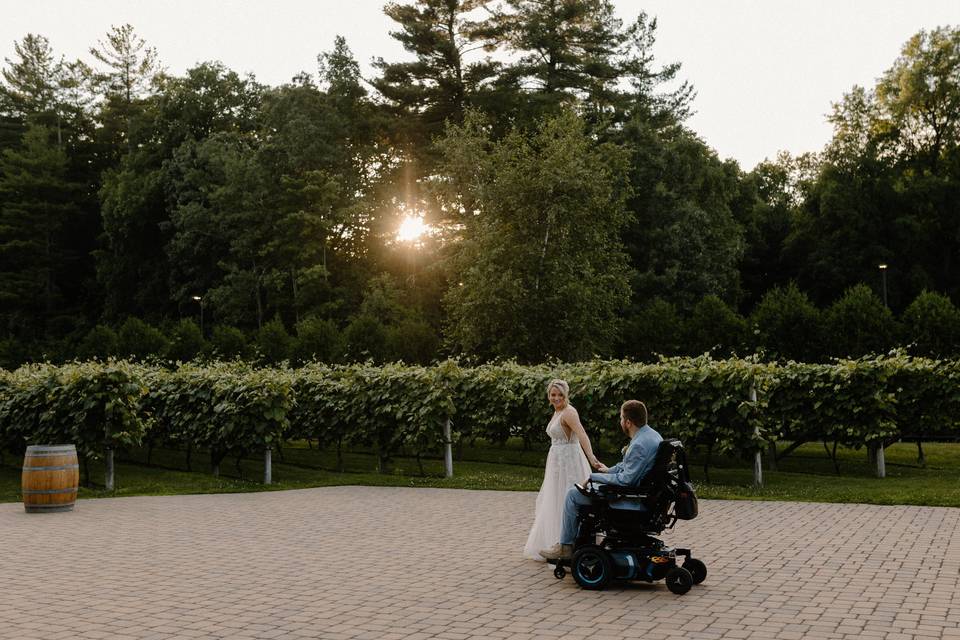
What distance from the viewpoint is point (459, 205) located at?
134ft

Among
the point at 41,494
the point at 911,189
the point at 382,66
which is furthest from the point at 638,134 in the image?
the point at 41,494

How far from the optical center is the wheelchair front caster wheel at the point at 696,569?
28.2 feet

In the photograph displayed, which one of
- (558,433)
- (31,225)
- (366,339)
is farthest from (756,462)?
(31,225)

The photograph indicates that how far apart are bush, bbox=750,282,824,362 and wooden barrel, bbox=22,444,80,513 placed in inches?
844

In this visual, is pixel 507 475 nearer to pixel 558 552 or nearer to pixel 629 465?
pixel 558 552

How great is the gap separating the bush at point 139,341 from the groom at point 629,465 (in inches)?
1325

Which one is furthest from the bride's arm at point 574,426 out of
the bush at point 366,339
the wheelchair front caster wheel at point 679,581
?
the bush at point 366,339

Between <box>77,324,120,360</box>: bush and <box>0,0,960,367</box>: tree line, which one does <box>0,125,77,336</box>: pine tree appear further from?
<box>77,324,120,360</box>: bush

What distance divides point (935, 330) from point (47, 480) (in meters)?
24.0

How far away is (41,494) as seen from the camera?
14859 mm

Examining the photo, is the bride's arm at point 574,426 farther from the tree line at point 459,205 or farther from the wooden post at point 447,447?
the tree line at point 459,205

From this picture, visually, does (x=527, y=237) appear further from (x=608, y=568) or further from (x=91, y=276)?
(x=91, y=276)

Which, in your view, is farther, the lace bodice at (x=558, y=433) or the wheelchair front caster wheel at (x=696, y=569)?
the lace bodice at (x=558, y=433)

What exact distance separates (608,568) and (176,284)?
207ft
